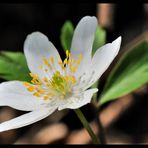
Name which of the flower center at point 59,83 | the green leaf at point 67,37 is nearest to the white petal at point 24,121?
the flower center at point 59,83

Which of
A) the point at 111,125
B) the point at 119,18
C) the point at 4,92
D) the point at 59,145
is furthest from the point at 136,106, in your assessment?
the point at 4,92

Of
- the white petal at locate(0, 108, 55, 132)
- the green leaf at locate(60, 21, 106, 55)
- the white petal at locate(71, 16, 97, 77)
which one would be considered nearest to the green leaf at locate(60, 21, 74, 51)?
the green leaf at locate(60, 21, 106, 55)

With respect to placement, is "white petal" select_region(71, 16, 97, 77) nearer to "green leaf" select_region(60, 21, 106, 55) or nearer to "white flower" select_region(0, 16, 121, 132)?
"white flower" select_region(0, 16, 121, 132)

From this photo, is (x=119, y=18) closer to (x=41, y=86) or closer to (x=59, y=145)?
(x=59, y=145)

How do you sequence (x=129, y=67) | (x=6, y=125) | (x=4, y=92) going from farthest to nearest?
(x=129, y=67) → (x=4, y=92) → (x=6, y=125)

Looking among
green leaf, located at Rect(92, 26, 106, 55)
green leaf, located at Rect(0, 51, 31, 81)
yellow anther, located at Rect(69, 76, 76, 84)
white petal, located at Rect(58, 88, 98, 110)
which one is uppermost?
green leaf, located at Rect(0, 51, 31, 81)

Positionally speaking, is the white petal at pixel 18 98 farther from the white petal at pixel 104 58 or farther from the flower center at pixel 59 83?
the white petal at pixel 104 58
